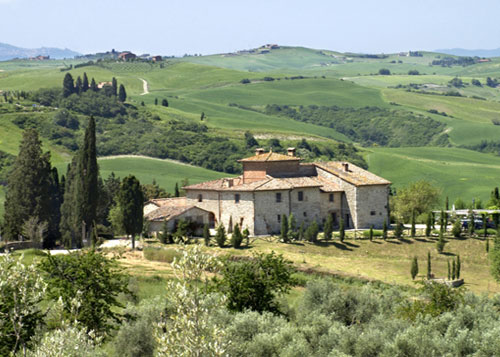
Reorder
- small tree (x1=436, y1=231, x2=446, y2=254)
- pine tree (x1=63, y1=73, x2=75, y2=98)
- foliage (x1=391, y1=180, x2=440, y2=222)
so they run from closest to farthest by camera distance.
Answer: small tree (x1=436, y1=231, x2=446, y2=254) → foliage (x1=391, y1=180, x2=440, y2=222) → pine tree (x1=63, y1=73, x2=75, y2=98)

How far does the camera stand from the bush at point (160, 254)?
57.5 m

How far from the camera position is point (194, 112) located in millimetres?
189375

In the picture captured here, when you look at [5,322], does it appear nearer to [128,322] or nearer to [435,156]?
[128,322]

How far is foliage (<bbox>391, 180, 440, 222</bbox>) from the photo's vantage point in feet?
256

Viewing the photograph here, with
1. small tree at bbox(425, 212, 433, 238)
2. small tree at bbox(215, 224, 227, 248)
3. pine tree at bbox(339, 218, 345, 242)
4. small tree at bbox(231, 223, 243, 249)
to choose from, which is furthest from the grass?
small tree at bbox(215, 224, 227, 248)

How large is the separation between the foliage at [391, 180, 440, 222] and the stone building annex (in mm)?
7865

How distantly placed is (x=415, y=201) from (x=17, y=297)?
58.3 m

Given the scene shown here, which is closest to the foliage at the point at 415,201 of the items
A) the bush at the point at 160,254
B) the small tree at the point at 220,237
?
the small tree at the point at 220,237

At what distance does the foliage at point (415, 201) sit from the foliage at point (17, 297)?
5213 cm

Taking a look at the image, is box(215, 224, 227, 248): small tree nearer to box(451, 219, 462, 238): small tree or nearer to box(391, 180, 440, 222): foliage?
box(451, 219, 462, 238): small tree

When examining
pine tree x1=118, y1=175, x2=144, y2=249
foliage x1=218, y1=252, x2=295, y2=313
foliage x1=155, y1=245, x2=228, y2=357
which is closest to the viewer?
foliage x1=155, y1=245, x2=228, y2=357

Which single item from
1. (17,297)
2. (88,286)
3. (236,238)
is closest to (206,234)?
(236,238)

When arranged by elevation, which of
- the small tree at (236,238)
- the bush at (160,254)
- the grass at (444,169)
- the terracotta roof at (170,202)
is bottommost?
the grass at (444,169)

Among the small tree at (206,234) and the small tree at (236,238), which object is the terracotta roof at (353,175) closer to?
the small tree at (236,238)
